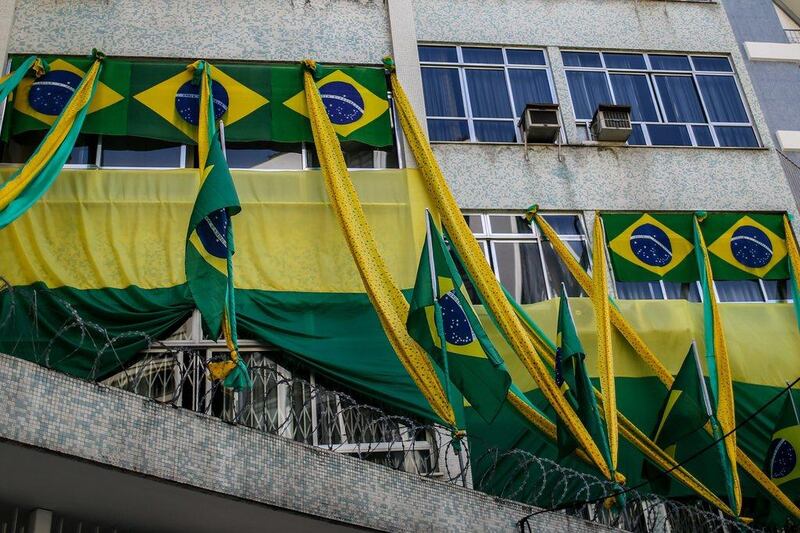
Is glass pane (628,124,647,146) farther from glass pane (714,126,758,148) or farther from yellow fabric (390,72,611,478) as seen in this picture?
yellow fabric (390,72,611,478)

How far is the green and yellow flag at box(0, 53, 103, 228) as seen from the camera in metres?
10.5

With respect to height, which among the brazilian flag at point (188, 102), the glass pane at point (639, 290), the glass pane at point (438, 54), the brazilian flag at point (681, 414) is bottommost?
the brazilian flag at point (681, 414)

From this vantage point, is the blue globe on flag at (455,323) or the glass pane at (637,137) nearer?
the blue globe on flag at (455,323)

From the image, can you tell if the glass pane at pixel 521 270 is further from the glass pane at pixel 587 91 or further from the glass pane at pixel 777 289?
the glass pane at pixel 777 289

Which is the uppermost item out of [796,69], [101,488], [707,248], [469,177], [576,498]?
[796,69]

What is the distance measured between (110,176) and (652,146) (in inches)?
294

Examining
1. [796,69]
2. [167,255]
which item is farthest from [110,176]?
[796,69]

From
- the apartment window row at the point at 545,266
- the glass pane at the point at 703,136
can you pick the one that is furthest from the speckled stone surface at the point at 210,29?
the glass pane at the point at 703,136

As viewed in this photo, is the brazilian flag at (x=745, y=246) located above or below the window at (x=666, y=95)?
below

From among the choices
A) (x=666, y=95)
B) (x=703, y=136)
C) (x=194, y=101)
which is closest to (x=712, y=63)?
(x=666, y=95)

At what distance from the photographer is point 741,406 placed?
1273 centimetres

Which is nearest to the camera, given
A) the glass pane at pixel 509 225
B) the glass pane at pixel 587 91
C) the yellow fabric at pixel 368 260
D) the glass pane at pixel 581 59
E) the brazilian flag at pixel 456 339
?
the brazilian flag at pixel 456 339

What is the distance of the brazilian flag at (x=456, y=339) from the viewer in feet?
33.9

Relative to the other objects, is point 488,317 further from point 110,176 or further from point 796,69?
point 796,69
